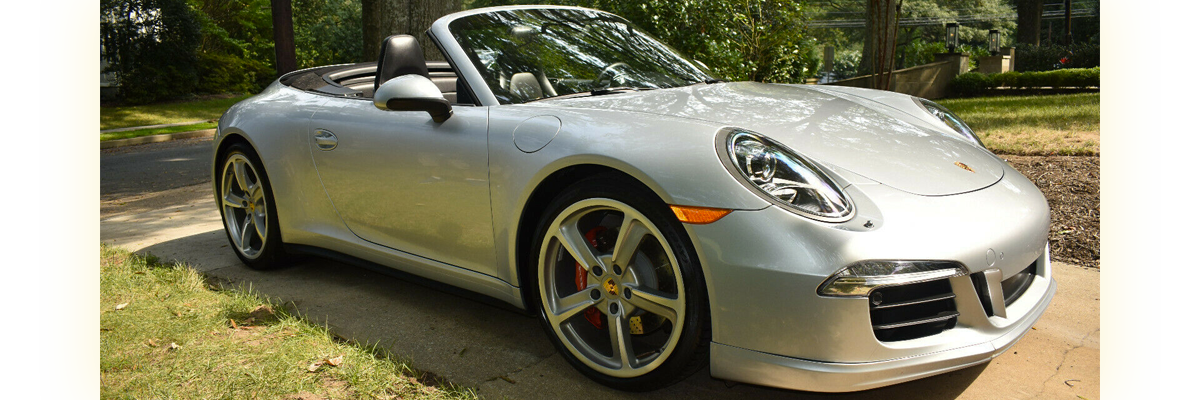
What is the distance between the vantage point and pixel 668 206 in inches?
92.8

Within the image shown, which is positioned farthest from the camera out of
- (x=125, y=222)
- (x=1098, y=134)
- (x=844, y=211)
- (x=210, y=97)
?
(x=210, y=97)

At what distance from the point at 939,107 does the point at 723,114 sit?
4.79 ft

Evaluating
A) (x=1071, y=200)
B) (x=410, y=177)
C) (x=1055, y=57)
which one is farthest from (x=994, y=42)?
(x=410, y=177)

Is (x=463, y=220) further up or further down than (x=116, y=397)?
further up

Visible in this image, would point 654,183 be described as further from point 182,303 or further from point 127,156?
point 127,156

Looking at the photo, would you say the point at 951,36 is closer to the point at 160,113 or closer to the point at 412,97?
the point at 160,113

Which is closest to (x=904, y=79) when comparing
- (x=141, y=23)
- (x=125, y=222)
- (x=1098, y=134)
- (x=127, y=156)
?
(x=1098, y=134)

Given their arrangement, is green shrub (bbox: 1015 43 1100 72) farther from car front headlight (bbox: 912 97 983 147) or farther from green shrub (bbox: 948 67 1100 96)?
car front headlight (bbox: 912 97 983 147)

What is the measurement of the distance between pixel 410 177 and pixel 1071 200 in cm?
423

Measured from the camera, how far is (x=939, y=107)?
3.68 metres

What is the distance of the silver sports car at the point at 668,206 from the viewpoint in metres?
2.18

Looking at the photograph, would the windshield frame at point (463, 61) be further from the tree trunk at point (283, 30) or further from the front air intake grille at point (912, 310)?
the tree trunk at point (283, 30)

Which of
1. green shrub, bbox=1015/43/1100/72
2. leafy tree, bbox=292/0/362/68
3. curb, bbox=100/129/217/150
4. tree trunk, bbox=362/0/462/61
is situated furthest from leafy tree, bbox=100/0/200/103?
green shrub, bbox=1015/43/1100/72

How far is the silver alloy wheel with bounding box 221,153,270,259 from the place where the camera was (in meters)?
4.27
